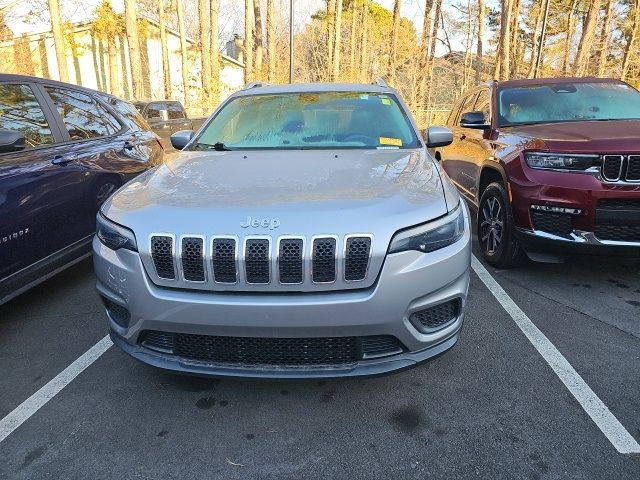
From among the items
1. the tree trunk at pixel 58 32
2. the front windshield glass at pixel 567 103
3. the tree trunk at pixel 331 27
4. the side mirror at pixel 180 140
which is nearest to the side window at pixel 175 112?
the tree trunk at pixel 58 32

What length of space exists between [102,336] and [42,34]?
126 feet

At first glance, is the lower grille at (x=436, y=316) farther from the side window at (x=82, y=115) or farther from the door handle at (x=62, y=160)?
the side window at (x=82, y=115)

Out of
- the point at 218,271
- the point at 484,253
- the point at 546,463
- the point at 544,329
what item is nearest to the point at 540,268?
the point at 484,253

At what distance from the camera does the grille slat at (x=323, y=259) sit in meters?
2.14

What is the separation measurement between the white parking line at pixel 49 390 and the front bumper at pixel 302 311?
27.4 inches

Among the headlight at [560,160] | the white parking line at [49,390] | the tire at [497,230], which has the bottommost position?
the white parking line at [49,390]

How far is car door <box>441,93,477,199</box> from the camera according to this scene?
19.1 ft

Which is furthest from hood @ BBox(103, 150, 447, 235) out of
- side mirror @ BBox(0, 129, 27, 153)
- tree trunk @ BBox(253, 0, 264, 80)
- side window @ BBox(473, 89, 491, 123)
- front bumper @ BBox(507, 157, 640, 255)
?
tree trunk @ BBox(253, 0, 264, 80)

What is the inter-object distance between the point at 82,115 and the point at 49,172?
3.63 ft

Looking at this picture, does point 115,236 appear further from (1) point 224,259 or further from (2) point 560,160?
(2) point 560,160

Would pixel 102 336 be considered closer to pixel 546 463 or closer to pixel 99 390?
pixel 99 390

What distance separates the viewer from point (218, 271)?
2178 millimetres

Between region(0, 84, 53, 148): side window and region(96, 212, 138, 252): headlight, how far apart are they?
1.70 metres

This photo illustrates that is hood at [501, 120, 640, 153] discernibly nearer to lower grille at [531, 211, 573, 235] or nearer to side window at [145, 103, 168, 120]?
lower grille at [531, 211, 573, 235]
